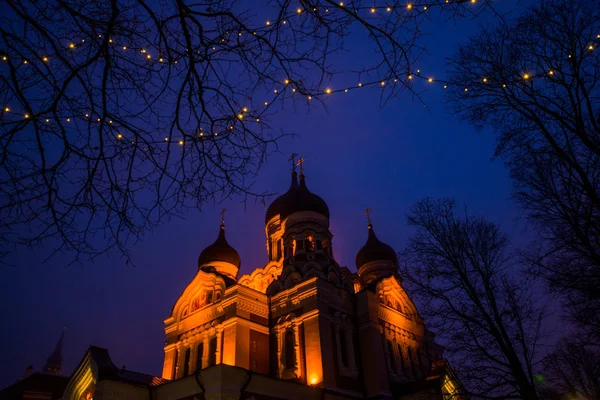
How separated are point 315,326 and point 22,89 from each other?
15.0 meters

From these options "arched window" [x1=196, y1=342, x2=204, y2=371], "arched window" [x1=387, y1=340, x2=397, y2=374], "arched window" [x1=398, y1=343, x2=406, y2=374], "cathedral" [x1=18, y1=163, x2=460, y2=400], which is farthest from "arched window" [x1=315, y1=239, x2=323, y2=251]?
"arched window" [x1=196, y1=342, x2=204, y2=371]

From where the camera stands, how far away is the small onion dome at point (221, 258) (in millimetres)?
24016

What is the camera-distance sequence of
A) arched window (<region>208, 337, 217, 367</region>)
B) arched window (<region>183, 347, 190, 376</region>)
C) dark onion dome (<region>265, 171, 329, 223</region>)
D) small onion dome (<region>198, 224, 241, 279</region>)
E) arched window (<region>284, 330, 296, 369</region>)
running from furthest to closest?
small onion dome (<region>198, 224, 241, 279</region>) < dark onion dome (<region>265, 171, 329, 223</region>) < arched window (<region>183, 347, 190, 376</region>) < arched window (<region>208, 337, 217, 367</region>) < arched window (<region>284, 330, 296, 369</region>)

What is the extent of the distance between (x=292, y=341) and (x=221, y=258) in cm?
817

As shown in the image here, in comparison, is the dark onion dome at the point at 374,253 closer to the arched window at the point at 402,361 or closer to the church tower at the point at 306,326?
the church tower at the point at 306,326

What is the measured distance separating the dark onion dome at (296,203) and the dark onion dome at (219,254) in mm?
3340

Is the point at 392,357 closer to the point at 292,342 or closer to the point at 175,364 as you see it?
the point at 292,342

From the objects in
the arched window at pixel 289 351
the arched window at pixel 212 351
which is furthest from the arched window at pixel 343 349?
the arched window at pixel 212 351

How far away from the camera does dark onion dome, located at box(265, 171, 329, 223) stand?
78.0 feet

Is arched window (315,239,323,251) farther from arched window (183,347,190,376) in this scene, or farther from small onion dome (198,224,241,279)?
arched window (183,347,190,376)

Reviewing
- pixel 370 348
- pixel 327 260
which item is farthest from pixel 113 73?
pixel 327 260

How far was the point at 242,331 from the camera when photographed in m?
17.7

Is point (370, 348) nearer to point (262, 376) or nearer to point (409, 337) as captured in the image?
point (409, 337)

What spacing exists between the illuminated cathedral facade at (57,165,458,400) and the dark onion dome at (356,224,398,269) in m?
4.73
